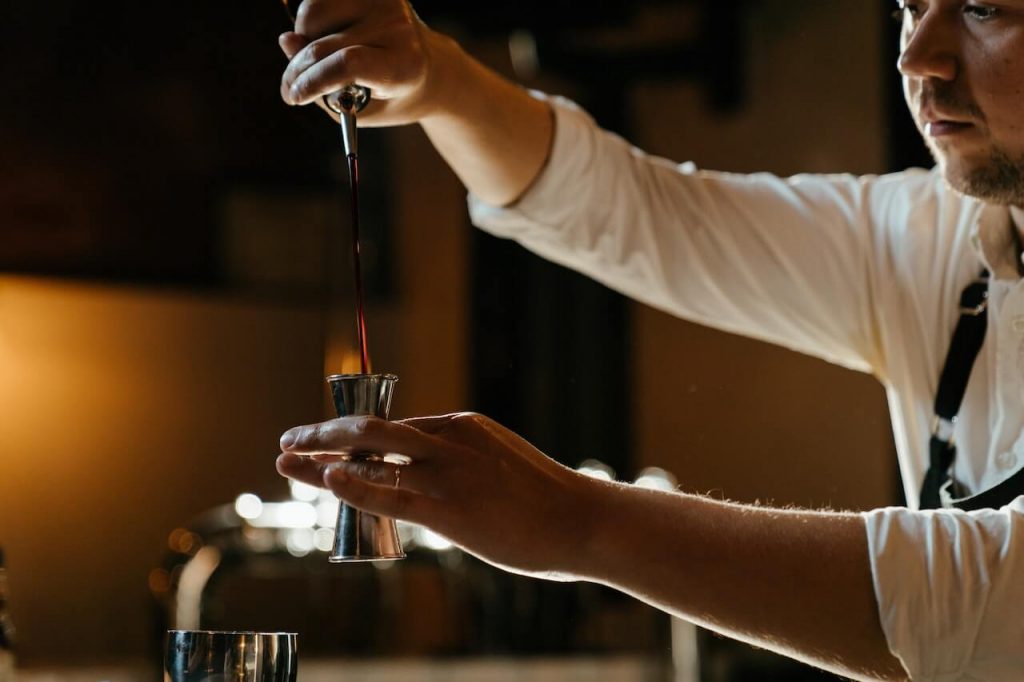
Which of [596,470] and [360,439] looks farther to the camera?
[596,470]

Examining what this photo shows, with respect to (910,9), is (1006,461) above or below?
below

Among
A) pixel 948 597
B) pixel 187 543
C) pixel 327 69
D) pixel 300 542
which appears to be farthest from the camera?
pixel 187 543

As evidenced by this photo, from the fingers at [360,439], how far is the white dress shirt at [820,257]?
2.18 ft

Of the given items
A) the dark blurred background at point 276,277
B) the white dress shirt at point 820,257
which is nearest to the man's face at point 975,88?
the white dress shirt at point 820,257

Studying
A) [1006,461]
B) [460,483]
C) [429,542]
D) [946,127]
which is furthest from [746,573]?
[429,542]

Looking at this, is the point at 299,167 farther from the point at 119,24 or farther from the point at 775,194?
the point at 775,194

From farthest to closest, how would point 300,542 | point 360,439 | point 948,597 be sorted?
1. point 300,542
2. point 948,597
3. point 360,439

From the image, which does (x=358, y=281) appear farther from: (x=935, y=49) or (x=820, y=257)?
(x=820, y=257)

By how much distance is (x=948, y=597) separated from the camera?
0.89 m

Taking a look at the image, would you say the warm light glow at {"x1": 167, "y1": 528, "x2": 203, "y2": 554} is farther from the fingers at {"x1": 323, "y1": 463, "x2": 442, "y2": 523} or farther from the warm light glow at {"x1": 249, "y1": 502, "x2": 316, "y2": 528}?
the fingers at {"x1": 323, "y1": 463, "x2": 442, "y2": 523}

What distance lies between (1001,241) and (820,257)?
240 millimetres

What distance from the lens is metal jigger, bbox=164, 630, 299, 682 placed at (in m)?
0.81

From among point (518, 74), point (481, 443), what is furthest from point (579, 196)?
point (518, 74)

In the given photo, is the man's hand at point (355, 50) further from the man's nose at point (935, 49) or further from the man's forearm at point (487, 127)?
the man's nose at point (935, 49)
